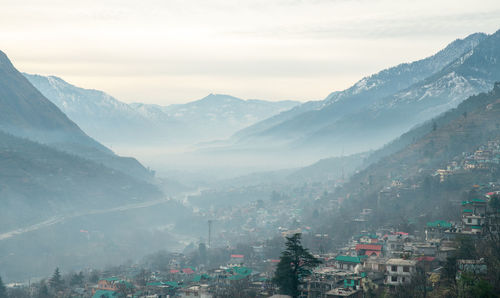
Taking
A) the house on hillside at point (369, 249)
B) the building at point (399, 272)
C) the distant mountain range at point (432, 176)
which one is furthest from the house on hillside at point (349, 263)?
the distant mountain range at point (432, 176)

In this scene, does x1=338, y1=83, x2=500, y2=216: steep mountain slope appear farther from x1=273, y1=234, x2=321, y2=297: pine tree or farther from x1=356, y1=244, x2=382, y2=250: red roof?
x1=273, y1=234, x2=321, y2=297: pine tree

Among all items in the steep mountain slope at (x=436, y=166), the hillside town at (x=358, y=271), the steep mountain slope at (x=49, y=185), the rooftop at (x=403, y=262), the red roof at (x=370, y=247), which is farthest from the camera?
the steep mountain slope at (x=49, y=185)

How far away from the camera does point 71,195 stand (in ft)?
539

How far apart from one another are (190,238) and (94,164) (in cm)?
6410

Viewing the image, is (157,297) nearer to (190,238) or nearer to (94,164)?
(190,238)

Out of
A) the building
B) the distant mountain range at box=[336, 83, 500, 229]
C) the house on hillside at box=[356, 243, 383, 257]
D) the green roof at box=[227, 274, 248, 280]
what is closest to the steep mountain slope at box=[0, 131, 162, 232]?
the distant mountain range at box=[336, 83, 500, 229]

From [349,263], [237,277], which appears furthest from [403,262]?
[237,277]

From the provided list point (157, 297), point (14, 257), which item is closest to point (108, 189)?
point (14, 257)

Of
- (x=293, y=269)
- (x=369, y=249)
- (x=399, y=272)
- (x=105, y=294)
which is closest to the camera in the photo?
(x=399, y=272)

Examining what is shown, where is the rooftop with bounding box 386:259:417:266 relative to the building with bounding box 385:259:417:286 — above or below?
above

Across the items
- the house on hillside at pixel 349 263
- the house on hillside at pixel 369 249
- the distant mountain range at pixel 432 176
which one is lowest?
the house on hillside at pixel 349 263

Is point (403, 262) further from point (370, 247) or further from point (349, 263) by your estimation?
point (370, 247)

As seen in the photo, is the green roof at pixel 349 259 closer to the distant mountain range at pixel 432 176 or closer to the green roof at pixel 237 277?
the green roof at pixel 237 277

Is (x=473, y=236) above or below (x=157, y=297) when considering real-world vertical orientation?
above
